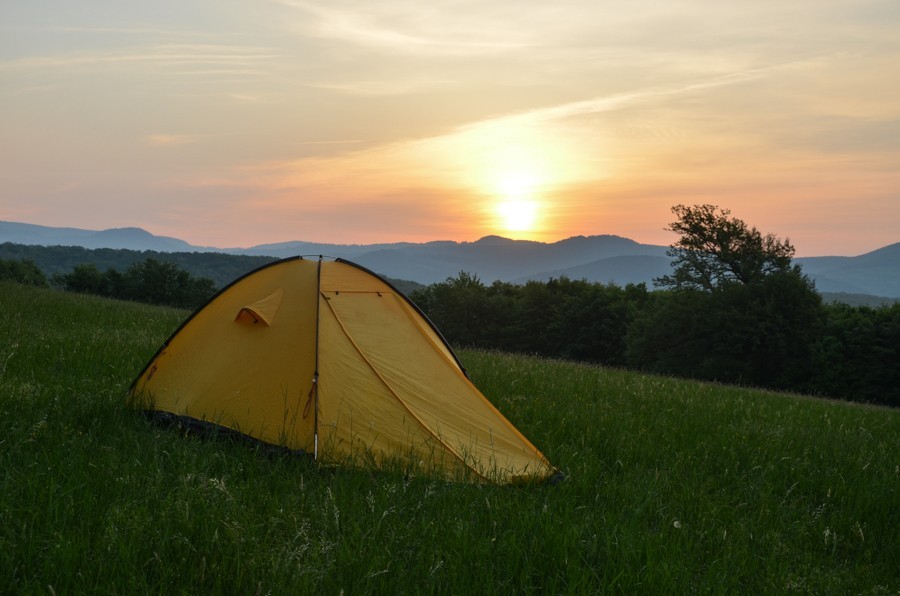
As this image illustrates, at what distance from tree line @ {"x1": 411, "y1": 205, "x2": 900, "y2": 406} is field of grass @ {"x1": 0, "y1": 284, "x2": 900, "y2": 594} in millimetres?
33861

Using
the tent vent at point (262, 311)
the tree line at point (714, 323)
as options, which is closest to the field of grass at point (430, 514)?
the tent vent at point (262, 311)

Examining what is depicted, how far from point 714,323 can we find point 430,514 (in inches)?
1928

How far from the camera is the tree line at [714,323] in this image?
156 ft

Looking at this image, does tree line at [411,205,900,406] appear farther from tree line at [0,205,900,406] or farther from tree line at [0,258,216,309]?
tree line at [0,258,216,309]

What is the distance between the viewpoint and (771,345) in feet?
157

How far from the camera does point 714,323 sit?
49344mm

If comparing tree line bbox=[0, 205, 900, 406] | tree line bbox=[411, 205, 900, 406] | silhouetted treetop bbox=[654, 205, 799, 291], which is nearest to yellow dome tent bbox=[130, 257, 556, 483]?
tree line bbox=[411, 205, 900, 406]

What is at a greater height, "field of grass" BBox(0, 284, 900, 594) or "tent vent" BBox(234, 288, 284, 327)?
"tent vent" BBox(234, 288, 284, 327)

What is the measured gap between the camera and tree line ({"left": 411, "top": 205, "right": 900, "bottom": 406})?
4753 cm

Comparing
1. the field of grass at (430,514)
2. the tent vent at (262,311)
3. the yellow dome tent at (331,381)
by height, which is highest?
the tent vent at (262,311)

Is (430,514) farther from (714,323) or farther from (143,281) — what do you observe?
(143,281)

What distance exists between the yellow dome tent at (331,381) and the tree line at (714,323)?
35.0 metres

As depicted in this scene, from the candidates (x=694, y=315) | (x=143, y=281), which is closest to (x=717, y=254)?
(x=694, y=315)

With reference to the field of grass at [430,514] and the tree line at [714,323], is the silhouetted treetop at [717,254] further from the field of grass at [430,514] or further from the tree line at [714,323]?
the field of grass at [430,514]
